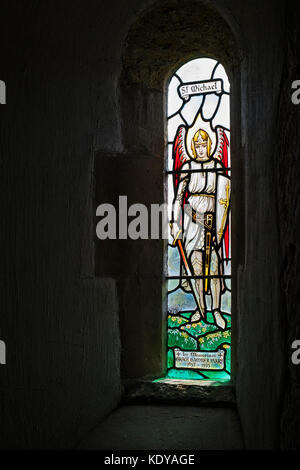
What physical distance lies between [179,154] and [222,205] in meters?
0.34

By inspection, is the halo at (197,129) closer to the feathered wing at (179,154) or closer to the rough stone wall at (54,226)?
the feathered wing at (179,154)

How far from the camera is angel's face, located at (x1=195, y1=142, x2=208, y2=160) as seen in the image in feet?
8.25

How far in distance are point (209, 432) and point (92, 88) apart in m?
1.42

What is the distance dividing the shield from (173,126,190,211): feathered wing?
0.17 metres

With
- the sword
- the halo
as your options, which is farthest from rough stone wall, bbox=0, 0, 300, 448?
the halo

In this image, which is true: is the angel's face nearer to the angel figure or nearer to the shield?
the angel figure

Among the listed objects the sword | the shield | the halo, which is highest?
the halo

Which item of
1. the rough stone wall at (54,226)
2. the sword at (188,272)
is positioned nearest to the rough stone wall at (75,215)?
the rough stone wall at (54,226)

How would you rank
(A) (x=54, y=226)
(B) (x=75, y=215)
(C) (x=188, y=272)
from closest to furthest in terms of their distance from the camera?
(A) (x=54, y=226), (B) (x=75, y=215), (C) (x=188, y=272)

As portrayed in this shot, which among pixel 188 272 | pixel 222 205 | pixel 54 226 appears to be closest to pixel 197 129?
pixel 222 205

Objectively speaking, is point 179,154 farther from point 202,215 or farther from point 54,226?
point 54,226

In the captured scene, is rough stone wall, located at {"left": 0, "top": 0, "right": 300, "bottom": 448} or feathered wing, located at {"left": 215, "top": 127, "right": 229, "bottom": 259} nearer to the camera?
rough stone wall, located at {"left": 0, "top": 0, "right": 300, "bottom": 448}

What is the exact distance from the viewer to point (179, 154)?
8.29ft

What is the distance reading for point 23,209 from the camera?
5.48 feet
